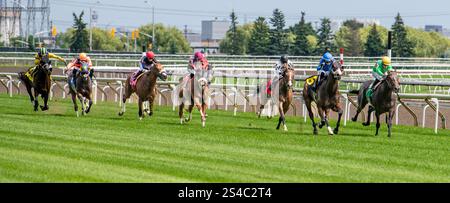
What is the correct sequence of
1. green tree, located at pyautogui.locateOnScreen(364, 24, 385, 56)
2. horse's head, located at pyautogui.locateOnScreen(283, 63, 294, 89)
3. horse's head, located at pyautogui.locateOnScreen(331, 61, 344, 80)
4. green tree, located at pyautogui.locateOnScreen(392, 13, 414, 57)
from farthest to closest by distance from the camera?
1. green tree, located at pyautogui.locateOnScreen(392, 13, 414, 57)
2. green tree, located at pyautogui.locateOnScreen(364, 24, 385, 56)
3. horse's head, located at pyautogui.locateOnScreen(283, 63, 294, 89)
4. horse's head, located at pyautogui.locateOnScreen(331, 61, 344, 80)

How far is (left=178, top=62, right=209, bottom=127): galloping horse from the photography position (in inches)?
1008

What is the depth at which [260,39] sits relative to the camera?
112 meters

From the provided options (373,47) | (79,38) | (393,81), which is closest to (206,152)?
(393,81)

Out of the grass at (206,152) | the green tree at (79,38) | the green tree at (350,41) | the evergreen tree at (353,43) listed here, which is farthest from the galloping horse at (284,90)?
the evergreen tree at (353,43)

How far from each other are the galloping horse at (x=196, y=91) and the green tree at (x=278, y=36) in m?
80.9

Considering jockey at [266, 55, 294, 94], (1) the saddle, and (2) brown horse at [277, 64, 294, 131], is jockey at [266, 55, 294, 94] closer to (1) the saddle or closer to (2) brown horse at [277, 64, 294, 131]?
(2) brown horse at [277, 64, 294, 131]

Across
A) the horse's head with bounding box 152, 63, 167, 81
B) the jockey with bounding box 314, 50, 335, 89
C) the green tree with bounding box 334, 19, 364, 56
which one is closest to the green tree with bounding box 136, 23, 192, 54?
the green tree with bounding box 334, 19, 364, 56

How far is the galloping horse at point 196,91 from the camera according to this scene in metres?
25.6

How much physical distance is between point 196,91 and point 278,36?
8342 cm

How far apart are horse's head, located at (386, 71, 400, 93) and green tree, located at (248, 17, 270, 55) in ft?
279

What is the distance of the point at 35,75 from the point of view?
98.6 feet

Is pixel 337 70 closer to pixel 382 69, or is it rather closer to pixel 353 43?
pixel 382 69
